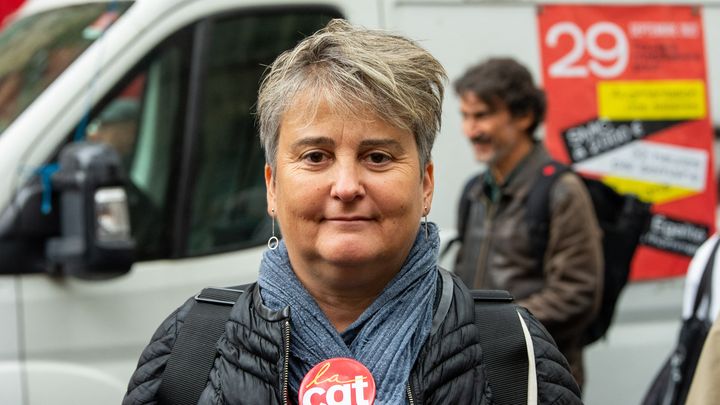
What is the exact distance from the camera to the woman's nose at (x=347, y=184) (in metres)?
2.13

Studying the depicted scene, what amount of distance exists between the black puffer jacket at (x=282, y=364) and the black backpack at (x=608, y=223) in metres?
1.97

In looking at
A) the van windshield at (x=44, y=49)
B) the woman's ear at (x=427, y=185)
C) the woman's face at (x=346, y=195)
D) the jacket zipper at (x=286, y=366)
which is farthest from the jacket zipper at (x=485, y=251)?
the jacket zipper at (x=286, y=366)

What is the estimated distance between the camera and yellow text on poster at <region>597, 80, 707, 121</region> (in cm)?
491

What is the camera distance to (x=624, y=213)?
443 centimetres

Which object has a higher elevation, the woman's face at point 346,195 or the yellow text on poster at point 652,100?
the woman's face at point 346,195

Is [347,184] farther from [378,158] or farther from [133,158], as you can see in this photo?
[133,158]

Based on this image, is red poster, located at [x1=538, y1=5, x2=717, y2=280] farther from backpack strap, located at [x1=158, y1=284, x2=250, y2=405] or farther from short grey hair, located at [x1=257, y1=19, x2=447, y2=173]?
backpack strap, located at [x1=158, y1=284, x2=250, y2=405]

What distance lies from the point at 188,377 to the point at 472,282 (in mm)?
2213

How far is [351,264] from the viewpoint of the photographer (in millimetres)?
2164

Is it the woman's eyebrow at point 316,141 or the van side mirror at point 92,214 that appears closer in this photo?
the woman's eyebrow at point 316,141

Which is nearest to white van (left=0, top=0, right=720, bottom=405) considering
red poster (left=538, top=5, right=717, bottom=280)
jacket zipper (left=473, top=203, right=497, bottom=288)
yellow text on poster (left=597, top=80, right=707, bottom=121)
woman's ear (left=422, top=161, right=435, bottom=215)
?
red poster (left=538, top=5, right=717, bottom=280)

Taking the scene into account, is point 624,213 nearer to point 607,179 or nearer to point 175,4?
point 607,179

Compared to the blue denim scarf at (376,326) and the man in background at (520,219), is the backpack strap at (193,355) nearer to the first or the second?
the blue denim scarf at (376,326)

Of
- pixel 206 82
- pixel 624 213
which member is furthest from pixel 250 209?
pixel 624 213
